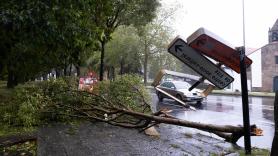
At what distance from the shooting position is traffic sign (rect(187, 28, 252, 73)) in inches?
212

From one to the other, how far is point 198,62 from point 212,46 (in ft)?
→ 1.85

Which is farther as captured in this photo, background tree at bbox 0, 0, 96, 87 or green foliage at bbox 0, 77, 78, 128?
green foliage at bbox 0, 77, 78, 128

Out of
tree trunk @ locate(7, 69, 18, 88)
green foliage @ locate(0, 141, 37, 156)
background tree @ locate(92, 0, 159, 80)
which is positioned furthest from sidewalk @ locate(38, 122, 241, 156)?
tree trunk @ locate(7, 69, 18, 88)

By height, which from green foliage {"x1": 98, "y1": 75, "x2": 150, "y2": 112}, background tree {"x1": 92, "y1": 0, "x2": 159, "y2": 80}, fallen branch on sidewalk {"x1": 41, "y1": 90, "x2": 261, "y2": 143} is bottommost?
fallen branch on sidewalk {"x1": 41, "y1": 90, "x2": 261, "y2": 143}

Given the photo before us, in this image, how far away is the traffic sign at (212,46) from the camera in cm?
538

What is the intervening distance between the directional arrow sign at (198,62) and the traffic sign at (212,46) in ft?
0.54

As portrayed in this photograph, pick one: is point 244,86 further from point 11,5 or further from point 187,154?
point 11,5

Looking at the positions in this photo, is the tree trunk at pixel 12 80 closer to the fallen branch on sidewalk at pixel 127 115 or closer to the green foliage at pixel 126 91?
the green foliage at pixel 126 91

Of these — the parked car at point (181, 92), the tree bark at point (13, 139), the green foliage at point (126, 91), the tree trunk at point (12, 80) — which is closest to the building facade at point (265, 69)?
the parked car at point (181, 92)

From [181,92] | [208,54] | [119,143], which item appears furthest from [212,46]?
[181,92]

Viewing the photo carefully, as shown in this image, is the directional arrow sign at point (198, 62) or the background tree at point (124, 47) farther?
the background tree at point (124, 47)

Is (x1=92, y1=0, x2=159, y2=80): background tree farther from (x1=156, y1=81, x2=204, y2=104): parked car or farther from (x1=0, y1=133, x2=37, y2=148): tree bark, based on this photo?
(x1=0, y1=133, x2=37, y2=148): tree bark

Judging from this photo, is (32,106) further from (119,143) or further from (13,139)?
(119,143)

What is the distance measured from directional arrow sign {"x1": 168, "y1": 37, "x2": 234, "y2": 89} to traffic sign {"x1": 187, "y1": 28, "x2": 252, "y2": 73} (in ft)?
0.54
